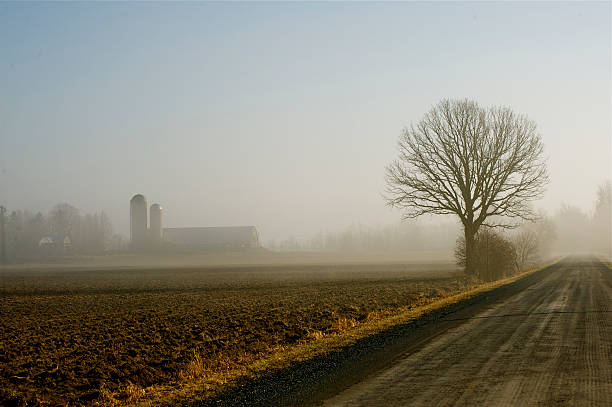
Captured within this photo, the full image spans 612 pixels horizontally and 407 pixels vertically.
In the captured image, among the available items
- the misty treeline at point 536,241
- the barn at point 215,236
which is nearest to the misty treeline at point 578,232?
the misty treeline at point 536,241

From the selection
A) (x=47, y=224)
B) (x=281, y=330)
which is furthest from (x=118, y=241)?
(x=281, y=330)

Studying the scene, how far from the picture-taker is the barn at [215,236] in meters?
163

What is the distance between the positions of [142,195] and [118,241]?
3375 cm

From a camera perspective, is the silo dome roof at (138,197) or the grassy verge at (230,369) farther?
the silo dome roof at (138,197)

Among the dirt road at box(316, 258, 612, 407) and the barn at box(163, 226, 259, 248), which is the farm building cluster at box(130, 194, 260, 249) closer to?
the barn at box(163, 226, 259, 248)

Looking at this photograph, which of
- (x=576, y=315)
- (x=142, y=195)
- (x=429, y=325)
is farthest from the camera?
(x=142, y=195)

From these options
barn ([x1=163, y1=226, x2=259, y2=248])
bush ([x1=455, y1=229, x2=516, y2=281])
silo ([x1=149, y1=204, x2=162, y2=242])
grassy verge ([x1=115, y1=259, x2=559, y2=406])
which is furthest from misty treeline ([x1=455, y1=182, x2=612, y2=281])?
silo ([x1=149, y1=204, x2=162, y2=242])

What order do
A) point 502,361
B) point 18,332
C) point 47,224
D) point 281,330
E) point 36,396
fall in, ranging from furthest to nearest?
point 47,224
point 18,332
point 281,330
point 36,396
point 502,361

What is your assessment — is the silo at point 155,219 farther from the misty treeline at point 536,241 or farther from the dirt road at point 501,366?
the dirt road at point 501,366

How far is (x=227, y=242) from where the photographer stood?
164 meters

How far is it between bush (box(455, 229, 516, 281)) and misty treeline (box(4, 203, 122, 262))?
125 meters

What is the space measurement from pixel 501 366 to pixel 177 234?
16779 cm

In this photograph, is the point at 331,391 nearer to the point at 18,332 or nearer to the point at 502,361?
the point at 502,361

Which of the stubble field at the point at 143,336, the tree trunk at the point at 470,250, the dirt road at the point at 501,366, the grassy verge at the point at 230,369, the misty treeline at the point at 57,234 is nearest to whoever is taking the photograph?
the dirt road at the point at 501,366
